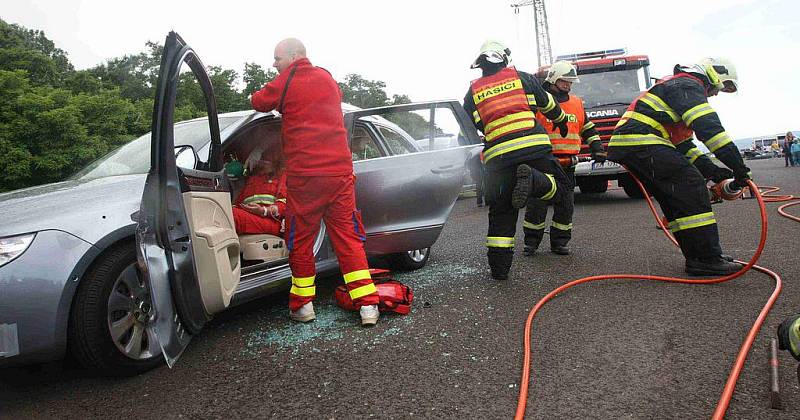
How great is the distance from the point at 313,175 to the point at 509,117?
1.74 meters

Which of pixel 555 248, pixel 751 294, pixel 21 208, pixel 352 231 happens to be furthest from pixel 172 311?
pixel 555 248

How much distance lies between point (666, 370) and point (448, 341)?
105 cm

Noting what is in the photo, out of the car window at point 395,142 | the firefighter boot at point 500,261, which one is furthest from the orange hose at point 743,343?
the car window at point 395,142

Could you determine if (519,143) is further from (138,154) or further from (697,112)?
(138,154)

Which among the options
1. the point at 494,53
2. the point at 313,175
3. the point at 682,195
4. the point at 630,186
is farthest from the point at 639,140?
the point at 630,186

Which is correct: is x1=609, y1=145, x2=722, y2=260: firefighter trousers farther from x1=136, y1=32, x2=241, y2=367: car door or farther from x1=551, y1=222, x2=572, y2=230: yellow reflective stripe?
x1=136, y1=32, x2=241, y2=367: car door

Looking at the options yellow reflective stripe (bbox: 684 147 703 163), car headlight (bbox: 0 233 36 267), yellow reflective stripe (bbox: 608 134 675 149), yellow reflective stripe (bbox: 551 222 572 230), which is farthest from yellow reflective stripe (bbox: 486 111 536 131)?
car headlight (bbox: 0 233 36 267)

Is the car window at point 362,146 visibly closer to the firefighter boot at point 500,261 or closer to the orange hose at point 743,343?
the firefighter boot at point 500,261

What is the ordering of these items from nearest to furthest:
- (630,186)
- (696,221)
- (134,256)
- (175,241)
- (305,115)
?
(175,241) → (134,256) → (305,115) → (696,221) → (630,186)

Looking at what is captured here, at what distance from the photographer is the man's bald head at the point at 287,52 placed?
327 cm

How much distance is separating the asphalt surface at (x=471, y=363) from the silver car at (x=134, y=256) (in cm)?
27

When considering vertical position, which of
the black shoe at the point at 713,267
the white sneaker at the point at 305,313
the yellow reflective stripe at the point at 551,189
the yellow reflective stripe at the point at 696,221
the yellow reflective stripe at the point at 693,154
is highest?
the yellow reflective stripe at the point at 693,154

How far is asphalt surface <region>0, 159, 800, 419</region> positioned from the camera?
2.21 metres

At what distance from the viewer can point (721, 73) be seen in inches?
163
